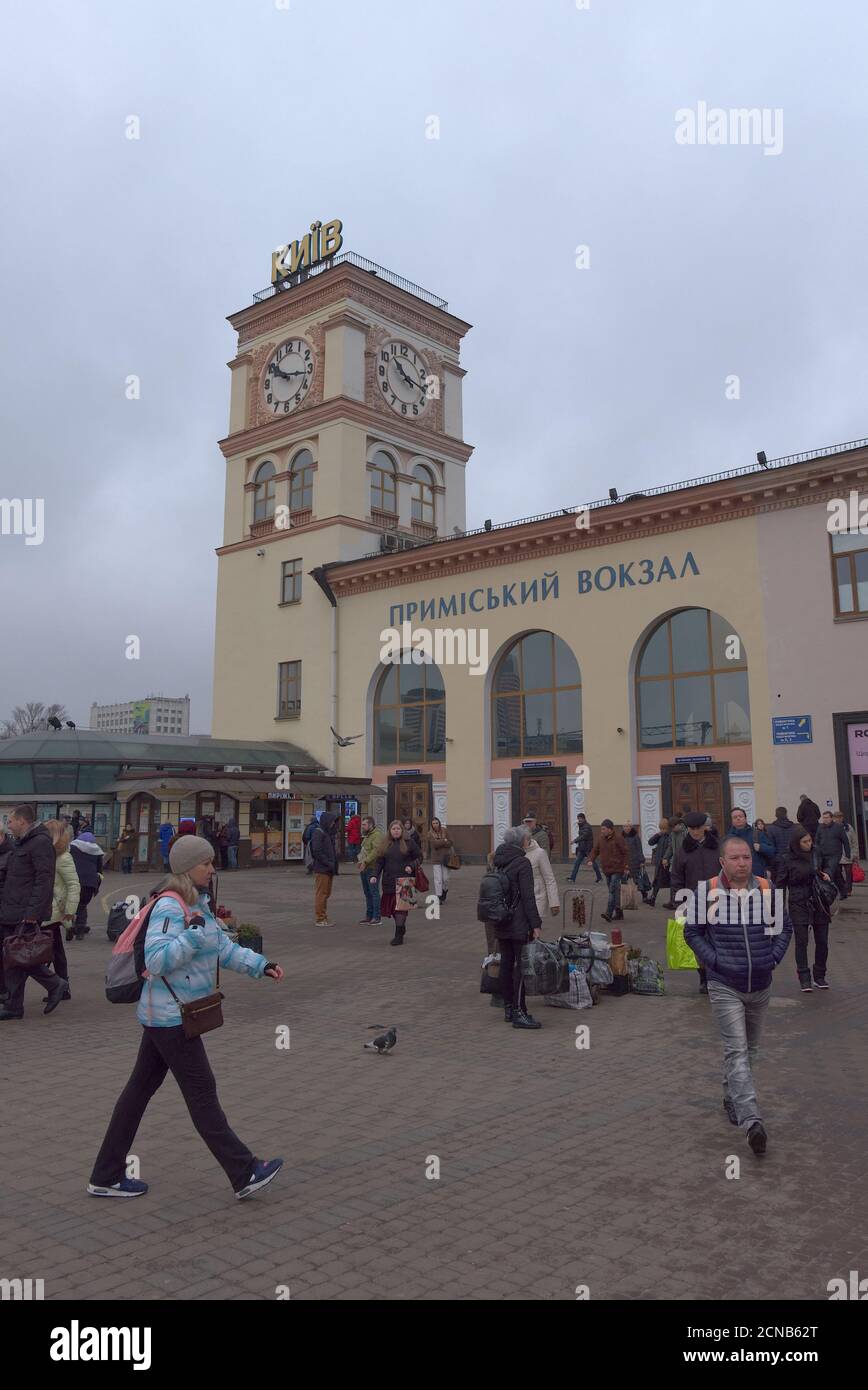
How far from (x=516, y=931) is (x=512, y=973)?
0.44 m

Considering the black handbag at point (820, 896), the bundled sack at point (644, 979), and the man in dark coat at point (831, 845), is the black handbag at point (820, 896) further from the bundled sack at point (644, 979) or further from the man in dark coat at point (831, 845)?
the man in dark coat at point (831, 845)

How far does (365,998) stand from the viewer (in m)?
10.6

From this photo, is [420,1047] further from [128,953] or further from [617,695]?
[617,695]

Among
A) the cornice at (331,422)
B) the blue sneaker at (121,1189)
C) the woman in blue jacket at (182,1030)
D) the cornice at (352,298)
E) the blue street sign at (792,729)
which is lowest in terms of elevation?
the blue sneaker at (121,1189)

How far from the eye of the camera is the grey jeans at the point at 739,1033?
5.89m

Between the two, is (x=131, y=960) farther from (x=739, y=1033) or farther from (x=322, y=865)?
(x=322, y=865)

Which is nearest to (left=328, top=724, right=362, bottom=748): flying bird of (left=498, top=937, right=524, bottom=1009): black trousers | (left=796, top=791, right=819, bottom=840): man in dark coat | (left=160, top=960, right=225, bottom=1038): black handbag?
(left=796, top=791, right=819, bottom=840): man in dark coat

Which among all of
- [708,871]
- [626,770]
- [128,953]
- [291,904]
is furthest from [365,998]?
[626,770]

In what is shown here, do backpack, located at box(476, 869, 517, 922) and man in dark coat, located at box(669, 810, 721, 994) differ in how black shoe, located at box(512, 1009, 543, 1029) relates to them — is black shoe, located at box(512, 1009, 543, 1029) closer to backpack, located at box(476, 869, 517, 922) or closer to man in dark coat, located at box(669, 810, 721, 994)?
backpack, located at box(476, 869, 517, 922)

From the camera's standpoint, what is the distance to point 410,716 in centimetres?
3544

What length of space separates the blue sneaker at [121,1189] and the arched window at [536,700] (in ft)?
85.8

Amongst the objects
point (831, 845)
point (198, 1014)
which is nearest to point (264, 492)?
point (831, 845)

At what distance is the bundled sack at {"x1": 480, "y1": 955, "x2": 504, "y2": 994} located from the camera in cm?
996

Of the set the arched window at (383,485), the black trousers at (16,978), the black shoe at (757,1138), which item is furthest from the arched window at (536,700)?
the black shoe at (757,1138)
